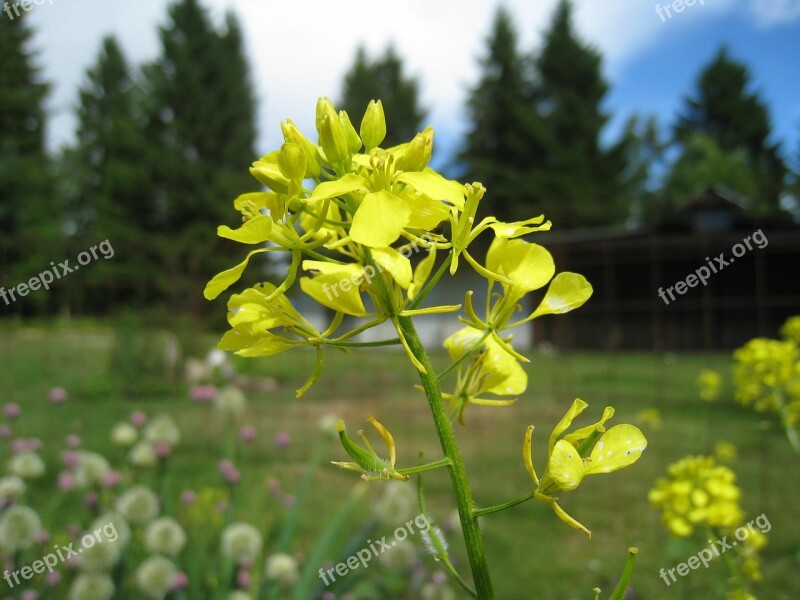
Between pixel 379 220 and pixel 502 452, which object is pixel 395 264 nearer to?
pixel 379 220

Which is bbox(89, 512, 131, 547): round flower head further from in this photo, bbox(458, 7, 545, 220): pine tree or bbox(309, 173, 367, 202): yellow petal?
bbox(458, 7, 545, 220): pine tree

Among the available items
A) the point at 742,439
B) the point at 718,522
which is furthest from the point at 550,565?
the point at 742,439

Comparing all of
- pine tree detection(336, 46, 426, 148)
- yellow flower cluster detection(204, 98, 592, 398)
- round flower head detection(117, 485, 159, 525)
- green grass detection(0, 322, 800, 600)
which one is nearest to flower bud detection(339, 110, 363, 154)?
yellow flower cluster detection(204, 98, 592, 398)

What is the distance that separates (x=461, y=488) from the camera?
71 cm

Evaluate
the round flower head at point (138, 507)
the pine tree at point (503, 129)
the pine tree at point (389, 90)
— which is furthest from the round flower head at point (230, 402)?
the pine tree at point (389, 90)

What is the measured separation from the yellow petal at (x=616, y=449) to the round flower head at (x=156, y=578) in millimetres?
1584

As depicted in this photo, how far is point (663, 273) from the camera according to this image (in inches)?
557

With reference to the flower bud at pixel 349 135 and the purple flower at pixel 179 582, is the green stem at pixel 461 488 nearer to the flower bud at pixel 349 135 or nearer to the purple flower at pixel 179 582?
the flower bud at pixel 349 135

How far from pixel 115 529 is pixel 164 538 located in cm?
15

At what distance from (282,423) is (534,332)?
9.64m

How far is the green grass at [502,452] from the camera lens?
126 inches

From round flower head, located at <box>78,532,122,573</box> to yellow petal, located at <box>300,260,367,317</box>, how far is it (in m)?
1.50

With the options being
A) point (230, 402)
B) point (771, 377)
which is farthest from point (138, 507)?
point (771, 377)

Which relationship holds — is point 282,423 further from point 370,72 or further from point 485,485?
point 370,72
